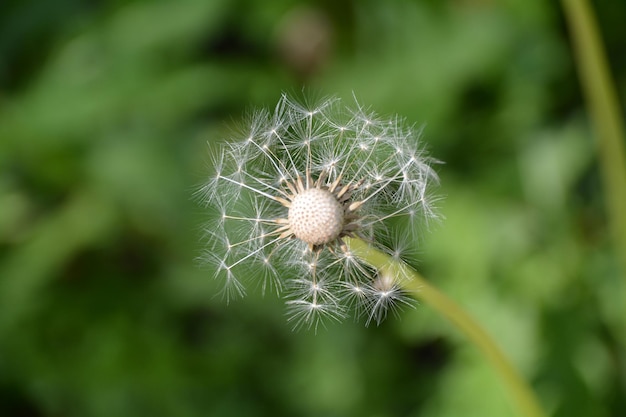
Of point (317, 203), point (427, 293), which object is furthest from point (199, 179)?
point (427, 293)

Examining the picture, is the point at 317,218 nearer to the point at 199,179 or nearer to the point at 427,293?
the point at 427,293

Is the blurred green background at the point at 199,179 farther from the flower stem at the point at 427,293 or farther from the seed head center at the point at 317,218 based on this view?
the seed head center at the point at 317,218

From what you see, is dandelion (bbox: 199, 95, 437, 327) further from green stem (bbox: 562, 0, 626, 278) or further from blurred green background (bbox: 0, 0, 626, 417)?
blurred green background (bbox: 0, 0, 626, 417)

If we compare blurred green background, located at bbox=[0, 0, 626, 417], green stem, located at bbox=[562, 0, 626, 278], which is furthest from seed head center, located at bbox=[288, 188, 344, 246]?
blurred green background, located at bbox=[0, 0, 626, 417]

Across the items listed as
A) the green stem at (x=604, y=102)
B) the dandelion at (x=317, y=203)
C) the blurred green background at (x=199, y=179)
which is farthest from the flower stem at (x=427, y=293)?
the blurred green background at (x=199, y=179)

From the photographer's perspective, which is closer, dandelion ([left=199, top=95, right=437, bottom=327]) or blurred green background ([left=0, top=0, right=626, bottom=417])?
dandelion ([left=199, top=95, right=437, bottom=327])

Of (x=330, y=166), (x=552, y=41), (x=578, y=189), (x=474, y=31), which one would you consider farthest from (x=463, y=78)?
(x=330, y=166)

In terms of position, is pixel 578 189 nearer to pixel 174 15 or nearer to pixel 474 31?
pixel 474 31
